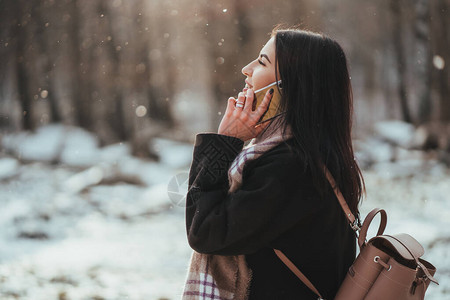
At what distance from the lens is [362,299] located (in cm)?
153

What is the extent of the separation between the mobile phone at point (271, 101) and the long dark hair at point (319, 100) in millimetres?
25

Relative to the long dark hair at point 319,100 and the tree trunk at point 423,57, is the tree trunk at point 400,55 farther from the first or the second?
the long dark hair at point 319,100

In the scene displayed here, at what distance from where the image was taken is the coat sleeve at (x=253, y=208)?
4.82ft

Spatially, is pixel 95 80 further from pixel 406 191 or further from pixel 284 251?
pixel 284 251

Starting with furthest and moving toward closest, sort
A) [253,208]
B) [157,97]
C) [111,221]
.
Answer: [157,97] → [111,221] → [253,208]

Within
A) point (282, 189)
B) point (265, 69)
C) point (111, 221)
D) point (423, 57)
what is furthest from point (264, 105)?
point (423, 57)

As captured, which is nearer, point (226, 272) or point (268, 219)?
point (268, 219)

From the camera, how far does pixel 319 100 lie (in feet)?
5.31

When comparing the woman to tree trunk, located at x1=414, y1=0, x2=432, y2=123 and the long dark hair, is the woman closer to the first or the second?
the long dark hair

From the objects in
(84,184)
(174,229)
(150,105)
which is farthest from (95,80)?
(174,229)

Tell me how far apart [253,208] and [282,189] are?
10 cm

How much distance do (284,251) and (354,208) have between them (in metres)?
0.30

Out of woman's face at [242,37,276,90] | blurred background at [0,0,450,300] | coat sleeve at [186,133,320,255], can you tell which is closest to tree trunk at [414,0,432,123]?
blurred background at [0,0,450,300]

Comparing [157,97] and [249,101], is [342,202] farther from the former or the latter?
[157,97]
